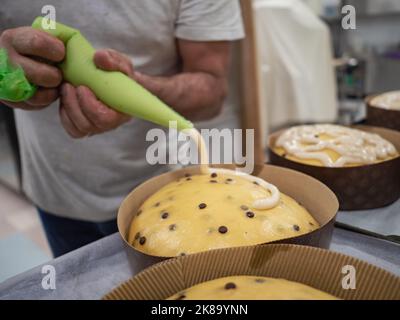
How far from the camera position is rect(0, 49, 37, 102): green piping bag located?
2.45 ft

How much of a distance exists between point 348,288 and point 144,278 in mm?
273

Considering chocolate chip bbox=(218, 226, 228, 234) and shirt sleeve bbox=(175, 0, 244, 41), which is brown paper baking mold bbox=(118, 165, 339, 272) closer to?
chocolate chip bbox=(218, 226, 228, 234)

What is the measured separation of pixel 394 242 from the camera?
31.9 inches

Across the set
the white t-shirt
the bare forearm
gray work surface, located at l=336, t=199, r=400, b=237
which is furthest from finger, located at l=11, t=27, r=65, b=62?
gray work surface, located at l=336, t=199, r=400, b=237

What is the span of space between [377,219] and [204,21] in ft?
A: 2.36

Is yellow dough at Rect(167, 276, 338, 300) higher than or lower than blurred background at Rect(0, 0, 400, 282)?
higher

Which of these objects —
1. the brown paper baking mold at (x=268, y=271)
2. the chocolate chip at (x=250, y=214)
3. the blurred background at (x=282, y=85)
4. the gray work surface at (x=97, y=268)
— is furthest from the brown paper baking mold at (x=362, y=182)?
the blurred background at (x=282, y=85)

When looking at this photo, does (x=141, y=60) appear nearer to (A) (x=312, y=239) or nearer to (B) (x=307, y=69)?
(A) (x=312, y=239)

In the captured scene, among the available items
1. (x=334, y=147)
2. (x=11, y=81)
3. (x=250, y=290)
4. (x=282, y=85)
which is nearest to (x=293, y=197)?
(x=334, y=147)

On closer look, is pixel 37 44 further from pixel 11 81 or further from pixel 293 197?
pixel 293 197

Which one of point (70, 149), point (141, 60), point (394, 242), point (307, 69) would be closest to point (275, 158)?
point (394, 242)

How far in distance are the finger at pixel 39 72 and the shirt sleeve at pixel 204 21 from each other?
1.61ft

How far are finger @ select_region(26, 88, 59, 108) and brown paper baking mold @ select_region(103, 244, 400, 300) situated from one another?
51 cm

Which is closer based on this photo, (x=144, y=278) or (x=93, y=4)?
(x=144, y=278)
